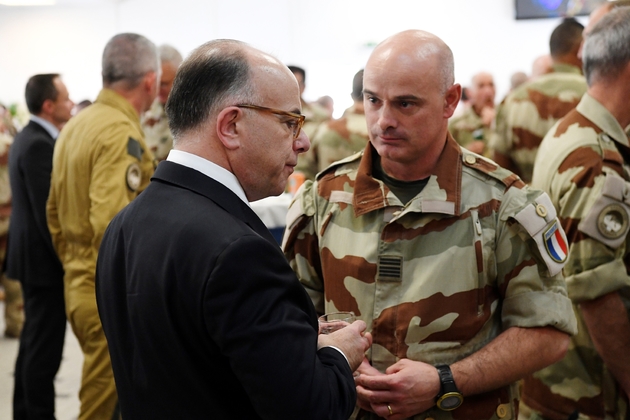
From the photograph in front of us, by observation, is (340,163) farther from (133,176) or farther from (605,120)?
(133,176)

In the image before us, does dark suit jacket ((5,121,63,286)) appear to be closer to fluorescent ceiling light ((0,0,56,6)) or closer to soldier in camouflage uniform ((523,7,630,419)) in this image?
soldier in camouflage uniform ((523,7,630,419))

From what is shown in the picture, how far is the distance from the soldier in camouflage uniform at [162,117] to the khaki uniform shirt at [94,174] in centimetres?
130

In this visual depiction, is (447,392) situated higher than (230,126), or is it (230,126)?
(230,126)

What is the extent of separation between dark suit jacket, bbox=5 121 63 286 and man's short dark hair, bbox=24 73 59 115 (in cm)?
25

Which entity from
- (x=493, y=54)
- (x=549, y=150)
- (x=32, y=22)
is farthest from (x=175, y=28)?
(x=549, y=150)

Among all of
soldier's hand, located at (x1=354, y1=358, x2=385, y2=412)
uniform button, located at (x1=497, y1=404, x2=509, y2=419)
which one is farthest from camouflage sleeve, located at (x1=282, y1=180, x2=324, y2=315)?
uniform button, located at (x1=497, y1=404, x2=509, y2=419)

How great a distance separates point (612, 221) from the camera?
187 cm

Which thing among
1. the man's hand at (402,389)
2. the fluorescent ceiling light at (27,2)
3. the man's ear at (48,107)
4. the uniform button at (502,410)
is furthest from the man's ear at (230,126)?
the fluorescent ceiling light at (27,2)

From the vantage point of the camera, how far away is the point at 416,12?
36.7 feet

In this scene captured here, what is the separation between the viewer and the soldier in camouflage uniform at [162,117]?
432cm

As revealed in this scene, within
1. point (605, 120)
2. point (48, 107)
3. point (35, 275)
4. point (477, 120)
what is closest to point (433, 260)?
point (605, 120)

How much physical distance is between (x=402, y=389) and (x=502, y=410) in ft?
0.93

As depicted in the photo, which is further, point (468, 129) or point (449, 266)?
point (468, 129)

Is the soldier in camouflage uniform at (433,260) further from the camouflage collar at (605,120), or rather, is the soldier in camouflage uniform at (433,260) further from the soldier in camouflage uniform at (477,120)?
the soldier in camouflage uniform at (477,120)
